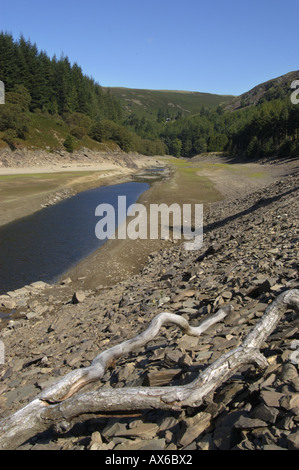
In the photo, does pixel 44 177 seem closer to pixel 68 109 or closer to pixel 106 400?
pixel 106 400

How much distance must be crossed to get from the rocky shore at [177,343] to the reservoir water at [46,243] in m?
2.36

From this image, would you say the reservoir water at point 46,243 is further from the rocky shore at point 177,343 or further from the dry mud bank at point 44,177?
the rocky shore at point 177,343

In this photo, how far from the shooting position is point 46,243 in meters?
22.0

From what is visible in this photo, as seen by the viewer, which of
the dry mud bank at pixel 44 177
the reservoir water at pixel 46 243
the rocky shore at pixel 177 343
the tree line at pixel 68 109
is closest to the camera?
the rocky shore at pixel 177 343

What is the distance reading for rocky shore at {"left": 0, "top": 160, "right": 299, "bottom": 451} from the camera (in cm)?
376

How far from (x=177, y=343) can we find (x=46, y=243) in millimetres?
17328

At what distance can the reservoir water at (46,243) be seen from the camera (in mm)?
16906

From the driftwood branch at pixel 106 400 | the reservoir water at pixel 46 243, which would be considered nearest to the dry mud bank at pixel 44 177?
the reservoir water at pixel 46 243

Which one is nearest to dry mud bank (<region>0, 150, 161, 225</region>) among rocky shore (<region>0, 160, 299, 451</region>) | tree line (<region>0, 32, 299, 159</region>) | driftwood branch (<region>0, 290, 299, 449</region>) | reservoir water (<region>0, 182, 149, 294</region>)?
reservoir water (<region>0, 182, 149, 294</region>)

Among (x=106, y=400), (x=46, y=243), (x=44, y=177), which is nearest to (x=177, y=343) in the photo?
(x=106, y=400)

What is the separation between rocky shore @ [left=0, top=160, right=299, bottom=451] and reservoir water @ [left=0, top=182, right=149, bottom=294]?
236 cm

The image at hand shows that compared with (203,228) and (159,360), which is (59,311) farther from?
(203,228)

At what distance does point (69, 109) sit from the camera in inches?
4080
